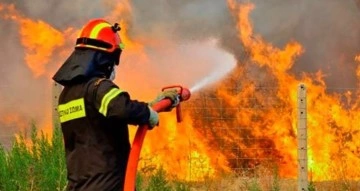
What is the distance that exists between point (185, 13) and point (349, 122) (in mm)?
3580

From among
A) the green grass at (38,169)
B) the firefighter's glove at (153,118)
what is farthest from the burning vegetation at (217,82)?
the firefighter's glove at (153,118)

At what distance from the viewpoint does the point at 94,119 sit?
3.93 meters

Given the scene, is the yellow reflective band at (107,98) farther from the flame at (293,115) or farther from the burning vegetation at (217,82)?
the burning vegetation at (217,82)

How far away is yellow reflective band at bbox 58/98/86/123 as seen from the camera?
3.95 m

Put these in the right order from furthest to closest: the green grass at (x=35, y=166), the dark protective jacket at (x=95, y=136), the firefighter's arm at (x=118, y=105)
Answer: the green grass at (x=35, y=166) < the dark protective jacket at (x=95, y=136) < the firefighter's arm at (x=118, y=105)

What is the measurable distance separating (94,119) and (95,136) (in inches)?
4.0

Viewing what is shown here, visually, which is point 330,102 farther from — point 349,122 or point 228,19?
point 228,19

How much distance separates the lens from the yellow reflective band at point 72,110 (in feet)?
13.0

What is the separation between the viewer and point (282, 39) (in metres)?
12.5

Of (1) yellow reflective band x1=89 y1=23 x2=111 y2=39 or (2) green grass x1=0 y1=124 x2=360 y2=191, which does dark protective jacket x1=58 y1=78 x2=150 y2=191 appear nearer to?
(1) yellow reflective band x1=89 y1=23 x2=111 y2=39

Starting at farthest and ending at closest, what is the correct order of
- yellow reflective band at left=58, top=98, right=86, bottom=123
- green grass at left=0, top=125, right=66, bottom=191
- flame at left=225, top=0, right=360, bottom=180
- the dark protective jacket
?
flame at left=225, top=0, right=360, bottom=180 < green grass at left=0, top=125, right=66, bottom=191 < yellow reflective band at left=58, top=98, right=86, bottom=123 < the dark protective jacket

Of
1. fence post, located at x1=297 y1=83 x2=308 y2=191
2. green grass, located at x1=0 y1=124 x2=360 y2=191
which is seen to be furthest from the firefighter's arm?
fence post, located at x1=297 y1=83 x2=308 y2=191

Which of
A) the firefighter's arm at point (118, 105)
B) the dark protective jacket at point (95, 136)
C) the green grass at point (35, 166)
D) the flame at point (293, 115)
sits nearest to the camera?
the firefighter's arm at point (118, 105)

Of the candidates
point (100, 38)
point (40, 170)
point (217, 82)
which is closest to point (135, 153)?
point (100, 38)
